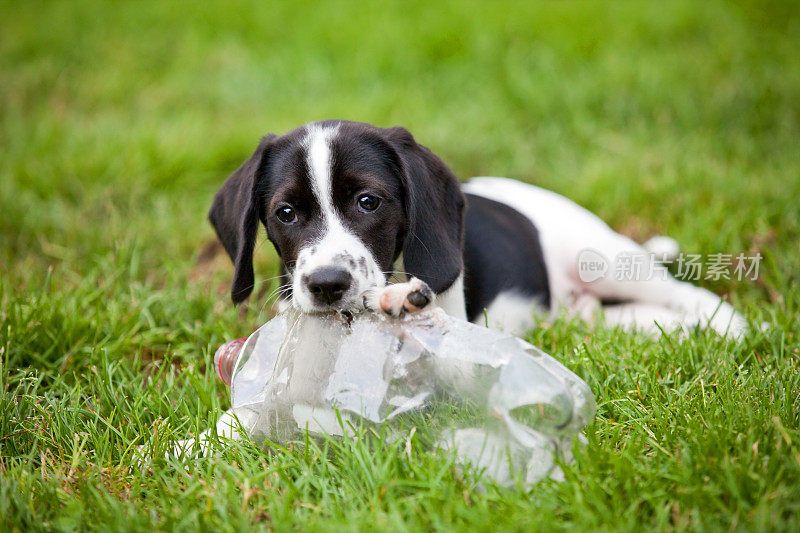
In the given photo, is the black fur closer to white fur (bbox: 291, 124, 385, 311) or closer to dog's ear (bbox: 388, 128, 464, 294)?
dog's ear (bbox: 388, 128, 464, 294)

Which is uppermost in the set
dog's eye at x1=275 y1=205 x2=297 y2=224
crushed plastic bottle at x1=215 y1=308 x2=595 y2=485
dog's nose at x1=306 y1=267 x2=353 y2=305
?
dog's eye at x1=275 y1=205 x2=297 y2=224

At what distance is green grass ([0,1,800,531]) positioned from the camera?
197cm

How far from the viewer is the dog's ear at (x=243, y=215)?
9.09ft

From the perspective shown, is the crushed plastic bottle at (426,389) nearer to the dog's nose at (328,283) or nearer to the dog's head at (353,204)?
the dog's nose at (328,283)

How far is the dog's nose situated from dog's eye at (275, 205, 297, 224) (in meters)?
0.43

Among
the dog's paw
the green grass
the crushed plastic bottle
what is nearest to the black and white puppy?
the dog's paw

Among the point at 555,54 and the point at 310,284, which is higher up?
the point at 555,54

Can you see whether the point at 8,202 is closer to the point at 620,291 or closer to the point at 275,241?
the point at 275,241

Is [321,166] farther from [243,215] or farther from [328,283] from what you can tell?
[328,283]

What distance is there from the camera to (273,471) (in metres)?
2.10

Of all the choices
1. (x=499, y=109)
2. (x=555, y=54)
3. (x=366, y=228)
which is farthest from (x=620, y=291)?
(x=555, y=54)

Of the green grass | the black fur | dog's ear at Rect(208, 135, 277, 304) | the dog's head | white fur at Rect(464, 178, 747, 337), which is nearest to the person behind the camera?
the green grass

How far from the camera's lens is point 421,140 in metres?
5.52

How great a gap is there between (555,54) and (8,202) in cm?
491
